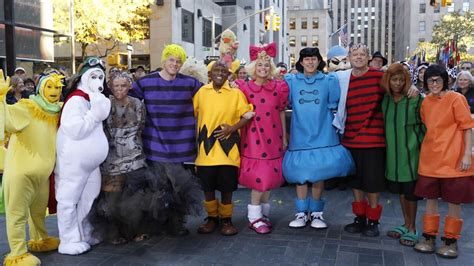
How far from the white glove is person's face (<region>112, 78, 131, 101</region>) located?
261 mm

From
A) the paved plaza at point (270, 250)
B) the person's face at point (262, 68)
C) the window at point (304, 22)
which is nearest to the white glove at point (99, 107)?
the paved plaza at point (270, 250)

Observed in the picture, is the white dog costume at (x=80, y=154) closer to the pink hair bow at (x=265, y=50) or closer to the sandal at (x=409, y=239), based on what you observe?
the pink hair bow at (x=265, y=50)

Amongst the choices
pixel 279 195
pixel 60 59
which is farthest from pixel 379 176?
pixel 60 59

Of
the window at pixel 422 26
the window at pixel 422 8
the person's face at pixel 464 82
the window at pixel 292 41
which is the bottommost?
the person's face at pixel 464 82

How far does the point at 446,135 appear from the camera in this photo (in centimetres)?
428

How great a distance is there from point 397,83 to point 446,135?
0.66 metres

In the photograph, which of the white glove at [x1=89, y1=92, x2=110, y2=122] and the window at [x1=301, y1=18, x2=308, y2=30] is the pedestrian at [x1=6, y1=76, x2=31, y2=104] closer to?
the white glove at [x1=89, y1=92, x2=110, y2=122]

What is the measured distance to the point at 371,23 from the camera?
149500 millimetres

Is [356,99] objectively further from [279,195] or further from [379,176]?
[279,195]

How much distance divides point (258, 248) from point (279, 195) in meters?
2.40

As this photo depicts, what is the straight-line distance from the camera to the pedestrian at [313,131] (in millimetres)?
4832

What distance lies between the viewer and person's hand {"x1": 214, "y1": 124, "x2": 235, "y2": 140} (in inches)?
189

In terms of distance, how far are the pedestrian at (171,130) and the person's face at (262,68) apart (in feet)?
2.45

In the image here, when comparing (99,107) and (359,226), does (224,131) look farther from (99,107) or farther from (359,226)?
(359,226)
